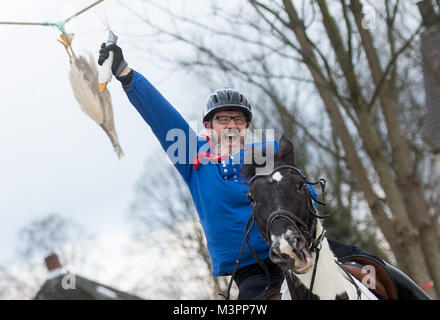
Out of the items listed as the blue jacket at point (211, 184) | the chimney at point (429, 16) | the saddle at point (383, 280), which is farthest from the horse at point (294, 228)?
the chimney at point (429, 16)

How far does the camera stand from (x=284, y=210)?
11.9ft

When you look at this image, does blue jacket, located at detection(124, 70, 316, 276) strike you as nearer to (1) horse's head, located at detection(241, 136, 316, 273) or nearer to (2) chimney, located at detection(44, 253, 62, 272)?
(1) horse's head, located at detection(241, 136, 316, 273)

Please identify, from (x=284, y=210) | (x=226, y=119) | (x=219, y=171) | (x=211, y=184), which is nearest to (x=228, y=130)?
(x=226, y=119)

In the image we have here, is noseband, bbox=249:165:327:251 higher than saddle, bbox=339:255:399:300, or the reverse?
noseband, bbox=249:165:327:251

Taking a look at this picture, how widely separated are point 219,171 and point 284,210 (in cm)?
141

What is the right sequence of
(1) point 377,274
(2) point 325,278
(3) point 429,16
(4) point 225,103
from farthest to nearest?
(3) point 429,16
(4) point 225,103
(1) point 377,274
(2) point 325,278

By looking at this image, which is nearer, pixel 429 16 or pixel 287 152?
pixel 287 152

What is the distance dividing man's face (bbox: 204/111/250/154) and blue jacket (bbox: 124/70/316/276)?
0.43ft

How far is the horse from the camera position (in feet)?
11.6

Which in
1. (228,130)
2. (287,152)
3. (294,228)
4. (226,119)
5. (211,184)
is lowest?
(294,228)

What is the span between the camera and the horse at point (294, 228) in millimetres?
3525

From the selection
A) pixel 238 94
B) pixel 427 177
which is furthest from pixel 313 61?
pixel 427 177

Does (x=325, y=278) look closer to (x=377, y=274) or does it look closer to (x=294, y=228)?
(x=294, y=228)

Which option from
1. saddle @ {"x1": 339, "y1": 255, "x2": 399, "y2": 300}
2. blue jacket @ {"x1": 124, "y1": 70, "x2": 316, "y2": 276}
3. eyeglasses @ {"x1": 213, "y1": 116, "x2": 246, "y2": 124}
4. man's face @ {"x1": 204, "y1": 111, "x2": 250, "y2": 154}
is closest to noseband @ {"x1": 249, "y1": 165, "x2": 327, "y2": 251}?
blue jacket @ {"x1": 124, "y1": 70, "x2": 316, "y2": 276}
